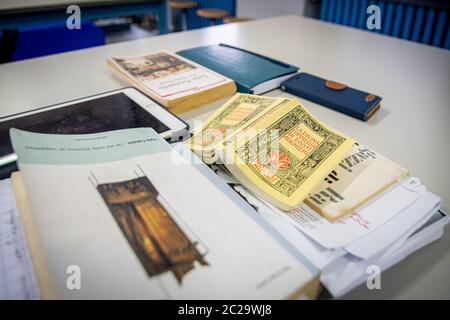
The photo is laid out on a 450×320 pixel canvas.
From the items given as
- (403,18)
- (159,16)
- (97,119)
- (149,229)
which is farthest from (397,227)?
(403,18)

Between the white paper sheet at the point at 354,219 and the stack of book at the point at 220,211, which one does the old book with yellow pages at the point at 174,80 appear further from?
the white paper sheet at the point at 354,219

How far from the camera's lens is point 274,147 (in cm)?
58

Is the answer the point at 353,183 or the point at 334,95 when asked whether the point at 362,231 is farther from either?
the point at 334,95

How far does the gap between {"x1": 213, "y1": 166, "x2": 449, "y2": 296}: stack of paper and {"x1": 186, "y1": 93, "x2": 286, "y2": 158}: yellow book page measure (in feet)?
0.35

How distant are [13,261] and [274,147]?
41 cm

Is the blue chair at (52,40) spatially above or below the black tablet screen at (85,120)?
above

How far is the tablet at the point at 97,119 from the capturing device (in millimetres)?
644

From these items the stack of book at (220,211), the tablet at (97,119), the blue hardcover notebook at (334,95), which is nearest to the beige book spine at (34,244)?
the stack of book at (220,211)

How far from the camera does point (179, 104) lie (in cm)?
78

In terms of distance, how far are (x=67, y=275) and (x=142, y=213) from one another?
11 cm

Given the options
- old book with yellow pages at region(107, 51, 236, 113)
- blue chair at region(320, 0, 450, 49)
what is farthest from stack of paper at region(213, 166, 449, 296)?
blue chair at region(320, 0, 450, 49)

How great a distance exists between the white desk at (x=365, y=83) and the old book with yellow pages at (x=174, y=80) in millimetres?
34
